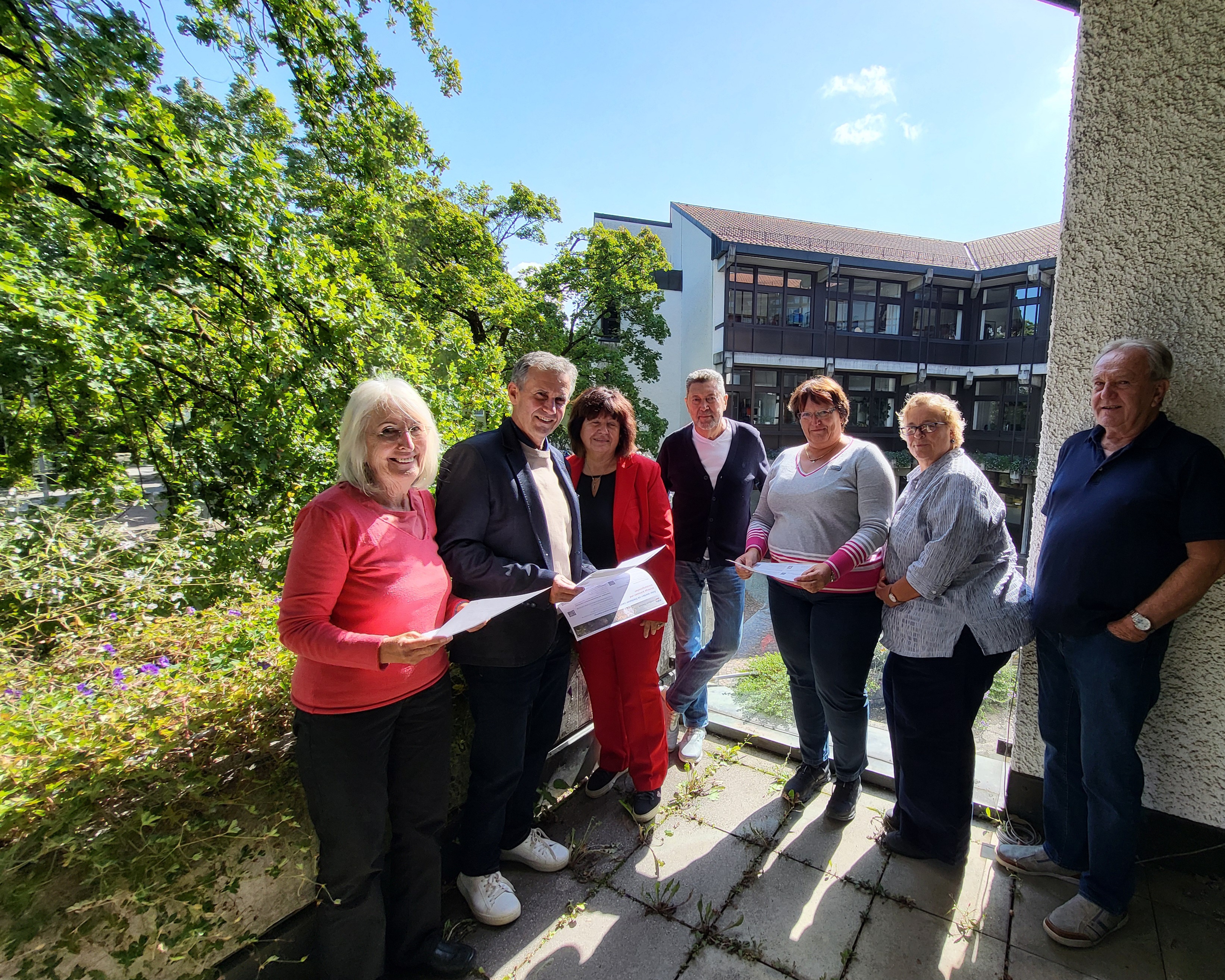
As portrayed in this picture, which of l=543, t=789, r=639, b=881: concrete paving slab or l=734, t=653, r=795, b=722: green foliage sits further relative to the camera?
l=734, t=653, r=795, b=722: green foliage

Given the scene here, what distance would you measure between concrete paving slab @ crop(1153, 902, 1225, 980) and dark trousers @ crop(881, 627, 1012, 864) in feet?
1.87

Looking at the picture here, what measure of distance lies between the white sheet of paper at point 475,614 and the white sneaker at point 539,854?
1175 mm

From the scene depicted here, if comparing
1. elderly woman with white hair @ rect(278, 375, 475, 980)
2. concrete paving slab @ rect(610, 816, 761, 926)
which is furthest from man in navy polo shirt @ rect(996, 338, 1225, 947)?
elderly woman with white hair @ rect(278, 375, 475, 980)

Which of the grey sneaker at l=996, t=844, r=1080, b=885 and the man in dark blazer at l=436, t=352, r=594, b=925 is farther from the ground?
the man in dark blazer at l=436, t=352, r=594, b=925

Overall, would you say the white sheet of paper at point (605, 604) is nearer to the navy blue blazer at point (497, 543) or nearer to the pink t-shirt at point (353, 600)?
the navy blue blazer at point (497, 543)

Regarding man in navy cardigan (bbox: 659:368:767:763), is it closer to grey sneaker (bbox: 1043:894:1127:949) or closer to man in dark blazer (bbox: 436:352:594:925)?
man in dark blazer (bbox: 436:352:594:925)

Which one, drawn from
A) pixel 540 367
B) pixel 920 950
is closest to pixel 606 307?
pixel 540 367

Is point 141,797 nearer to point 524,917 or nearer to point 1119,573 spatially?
point 524,917

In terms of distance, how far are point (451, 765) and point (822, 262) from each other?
20.3 meters

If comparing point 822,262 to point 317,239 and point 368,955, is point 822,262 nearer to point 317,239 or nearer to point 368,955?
point 317,239

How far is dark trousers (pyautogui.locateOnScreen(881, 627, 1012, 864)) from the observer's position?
199 centimetres

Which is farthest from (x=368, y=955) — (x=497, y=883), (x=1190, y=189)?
(x=1190, y=189)

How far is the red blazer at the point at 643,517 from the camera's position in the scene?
2367 millimetres

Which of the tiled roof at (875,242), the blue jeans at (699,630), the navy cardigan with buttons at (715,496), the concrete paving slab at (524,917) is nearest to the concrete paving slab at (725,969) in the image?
the concrete paving slab at (524,917)
